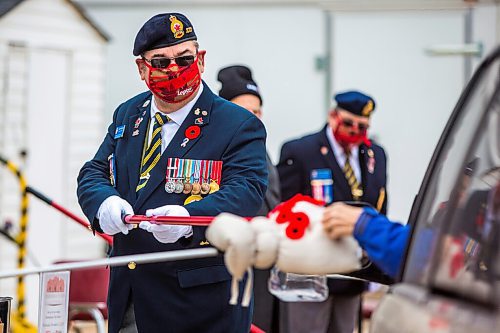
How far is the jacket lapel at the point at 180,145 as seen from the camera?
Answer: 4105 millimetres

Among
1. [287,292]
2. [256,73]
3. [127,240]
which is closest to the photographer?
[127,240]

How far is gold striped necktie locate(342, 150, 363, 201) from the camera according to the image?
6766 millimetres

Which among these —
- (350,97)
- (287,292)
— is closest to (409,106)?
(350,97)

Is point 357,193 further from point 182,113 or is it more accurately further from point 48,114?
point 48,114

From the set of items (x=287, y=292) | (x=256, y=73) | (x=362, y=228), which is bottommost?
(x=287, y=292)

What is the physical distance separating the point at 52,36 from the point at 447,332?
792 centimetres

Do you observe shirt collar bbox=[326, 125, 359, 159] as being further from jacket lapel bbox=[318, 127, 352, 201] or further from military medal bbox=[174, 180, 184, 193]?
military medal bbox=[174, 180, 184, 193]

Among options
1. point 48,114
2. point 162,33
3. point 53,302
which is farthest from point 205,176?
point 48,114

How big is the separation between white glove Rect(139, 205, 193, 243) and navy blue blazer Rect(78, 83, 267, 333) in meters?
0.13

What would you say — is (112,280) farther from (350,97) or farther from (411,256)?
(350,97)

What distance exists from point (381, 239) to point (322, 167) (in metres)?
3.85

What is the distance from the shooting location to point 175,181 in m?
4.10

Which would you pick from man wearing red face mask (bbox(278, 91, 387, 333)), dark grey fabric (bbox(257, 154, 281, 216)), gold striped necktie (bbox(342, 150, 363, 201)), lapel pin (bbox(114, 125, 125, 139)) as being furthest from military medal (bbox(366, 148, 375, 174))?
lapel pin (bbox(114, 125, 125, 139))

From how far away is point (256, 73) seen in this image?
10688mm
